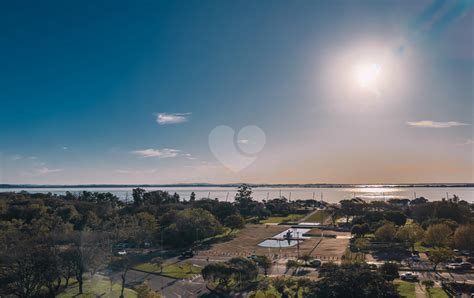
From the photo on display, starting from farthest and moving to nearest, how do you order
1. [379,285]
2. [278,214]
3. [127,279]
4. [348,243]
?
[278,214] < [348,243] < [127,279] < [379,285]

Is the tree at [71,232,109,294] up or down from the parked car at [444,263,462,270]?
up

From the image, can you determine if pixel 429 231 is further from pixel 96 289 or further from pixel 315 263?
pixel 96 289

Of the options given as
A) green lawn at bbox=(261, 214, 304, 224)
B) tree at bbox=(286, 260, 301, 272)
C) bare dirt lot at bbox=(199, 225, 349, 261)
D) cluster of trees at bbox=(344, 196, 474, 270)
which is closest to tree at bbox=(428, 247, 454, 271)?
cluster of trees at bbox=(344, 196, 474, 270)

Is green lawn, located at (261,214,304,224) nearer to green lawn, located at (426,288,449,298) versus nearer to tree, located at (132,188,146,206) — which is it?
tree, located at (132,188,146,206)

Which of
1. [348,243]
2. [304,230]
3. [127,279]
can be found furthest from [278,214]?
[127,279]

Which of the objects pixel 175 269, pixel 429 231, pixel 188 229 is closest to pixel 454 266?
pixel 429 231

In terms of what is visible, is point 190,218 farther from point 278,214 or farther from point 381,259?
point 278,214

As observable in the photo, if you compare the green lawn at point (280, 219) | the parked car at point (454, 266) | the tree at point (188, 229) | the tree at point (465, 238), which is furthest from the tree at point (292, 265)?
the green lawn at point (280, 219)
